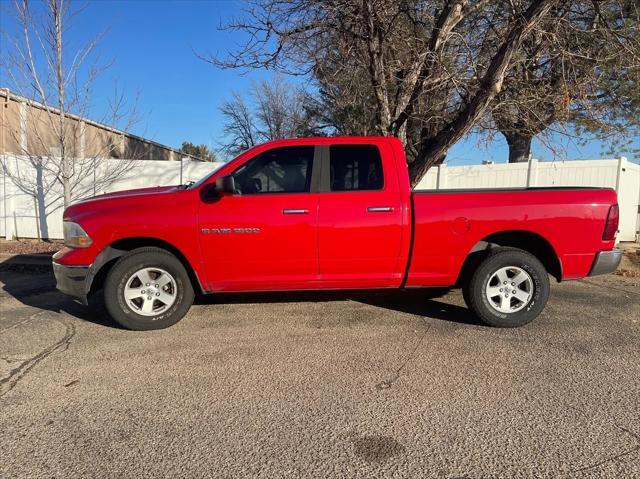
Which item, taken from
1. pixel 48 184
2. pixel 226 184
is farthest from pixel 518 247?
pixel 48 184

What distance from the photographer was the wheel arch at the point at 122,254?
14.7 feet


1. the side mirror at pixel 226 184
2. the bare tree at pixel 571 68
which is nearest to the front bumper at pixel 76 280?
A: the side mirror at pixel 226 184

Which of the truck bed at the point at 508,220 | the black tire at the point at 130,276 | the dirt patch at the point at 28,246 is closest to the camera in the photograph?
the black tire at the point at 130,276

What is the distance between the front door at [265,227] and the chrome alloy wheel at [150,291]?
0.44m

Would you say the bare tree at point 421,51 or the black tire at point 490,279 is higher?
the bare tree at point 421,51

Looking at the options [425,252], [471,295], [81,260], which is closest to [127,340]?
[81,260]

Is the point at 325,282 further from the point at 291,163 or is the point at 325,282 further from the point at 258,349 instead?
the point at 291,163

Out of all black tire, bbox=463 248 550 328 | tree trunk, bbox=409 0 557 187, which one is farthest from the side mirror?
tree trunk, bbox=409 0 557 187

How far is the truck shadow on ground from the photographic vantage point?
509cm

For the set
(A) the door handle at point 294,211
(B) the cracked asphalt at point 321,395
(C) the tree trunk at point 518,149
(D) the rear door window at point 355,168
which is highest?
(C) the tree trunk at point 518,149

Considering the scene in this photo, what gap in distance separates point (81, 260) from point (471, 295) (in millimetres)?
4111

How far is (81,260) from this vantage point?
4414 millimetres

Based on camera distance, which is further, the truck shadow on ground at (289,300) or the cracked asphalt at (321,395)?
the truck shadow on ground at (289,300)

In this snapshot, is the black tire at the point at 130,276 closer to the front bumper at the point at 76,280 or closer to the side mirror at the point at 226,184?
the front bumper at the point at 76,280
